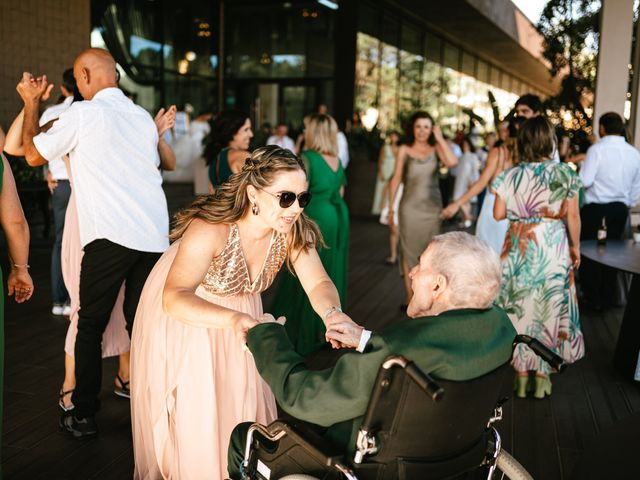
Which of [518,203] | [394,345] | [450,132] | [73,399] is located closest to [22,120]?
[73,399]

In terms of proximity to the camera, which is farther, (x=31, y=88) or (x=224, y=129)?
(x=224, y=129)

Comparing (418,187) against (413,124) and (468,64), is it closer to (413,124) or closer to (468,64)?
(413,124)

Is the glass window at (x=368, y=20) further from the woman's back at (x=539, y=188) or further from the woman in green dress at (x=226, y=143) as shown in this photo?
the woman's back at (x=539, y=188)

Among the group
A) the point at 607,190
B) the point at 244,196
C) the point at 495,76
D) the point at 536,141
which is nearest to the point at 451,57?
the point at 495,76

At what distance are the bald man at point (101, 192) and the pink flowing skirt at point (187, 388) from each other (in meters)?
0.73

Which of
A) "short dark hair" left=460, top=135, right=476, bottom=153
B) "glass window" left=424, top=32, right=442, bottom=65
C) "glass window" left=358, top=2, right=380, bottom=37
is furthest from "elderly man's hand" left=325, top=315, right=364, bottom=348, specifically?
"glass window" left=424, top=32, right=442, bottom=65

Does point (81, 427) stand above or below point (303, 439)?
below

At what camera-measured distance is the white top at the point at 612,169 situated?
21.7ft

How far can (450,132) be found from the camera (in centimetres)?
2162

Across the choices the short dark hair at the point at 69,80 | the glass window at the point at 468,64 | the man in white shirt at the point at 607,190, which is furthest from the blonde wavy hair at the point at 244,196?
the glass window at the point at 468,64

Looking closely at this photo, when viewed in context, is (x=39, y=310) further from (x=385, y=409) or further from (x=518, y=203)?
(x=385, y=409)

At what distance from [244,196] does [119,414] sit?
6.15 ft

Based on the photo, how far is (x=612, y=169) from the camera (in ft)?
21.7

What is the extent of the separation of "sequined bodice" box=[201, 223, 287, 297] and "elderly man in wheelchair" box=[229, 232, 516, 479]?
615 millimetres
